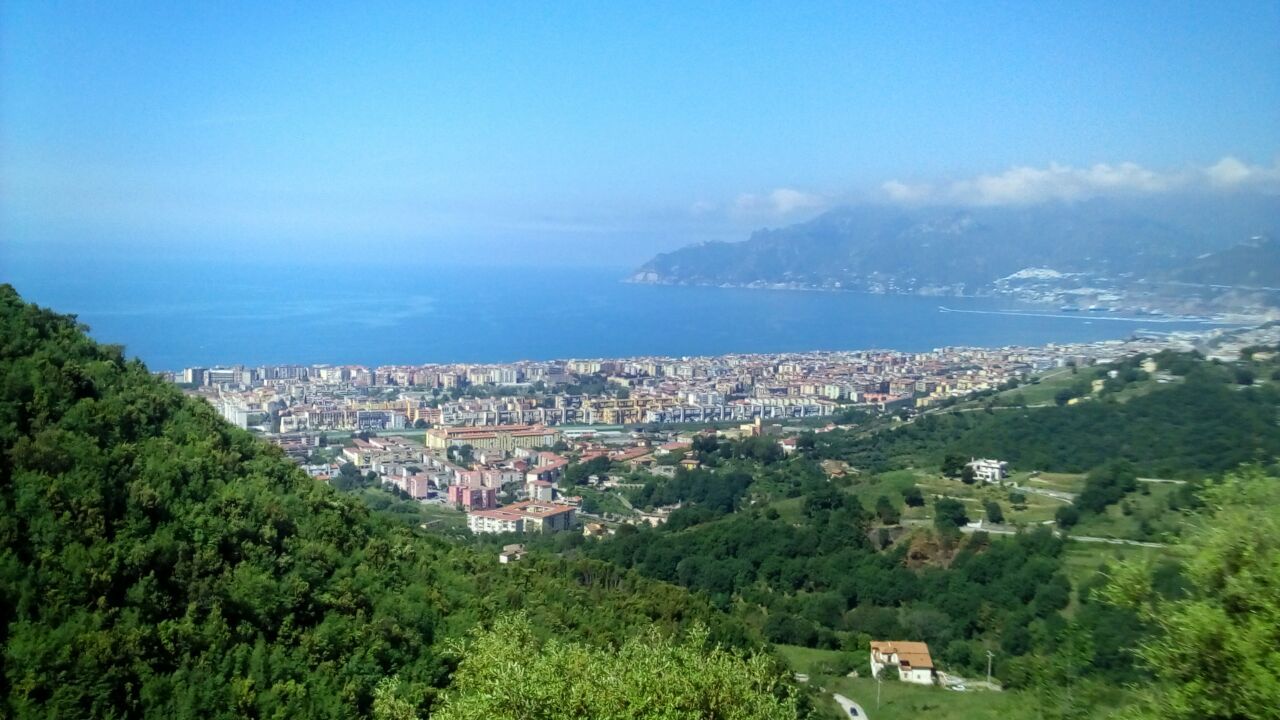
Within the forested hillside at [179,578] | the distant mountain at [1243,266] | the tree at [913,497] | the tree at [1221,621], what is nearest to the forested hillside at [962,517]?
the tree at [913,497]

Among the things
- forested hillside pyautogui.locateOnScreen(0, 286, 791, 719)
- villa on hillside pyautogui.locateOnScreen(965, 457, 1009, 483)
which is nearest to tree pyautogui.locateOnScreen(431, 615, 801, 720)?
forested hillside pyautogui.locateOnScreen(0, 286, 791, 719)

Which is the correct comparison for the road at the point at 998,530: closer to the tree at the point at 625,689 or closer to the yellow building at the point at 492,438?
the tree at the point at 625,689

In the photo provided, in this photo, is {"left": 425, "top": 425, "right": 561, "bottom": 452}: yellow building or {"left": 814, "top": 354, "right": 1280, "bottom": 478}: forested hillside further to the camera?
{"left": 425, "top": 425, "right": 561, "bottom": 452}: yellow building

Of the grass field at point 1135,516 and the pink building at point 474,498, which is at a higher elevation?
the grass field at point 1135,516

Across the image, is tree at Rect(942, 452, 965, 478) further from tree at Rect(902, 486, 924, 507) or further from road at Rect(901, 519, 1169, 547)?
road at Rect(901, 519, 1169, 547)

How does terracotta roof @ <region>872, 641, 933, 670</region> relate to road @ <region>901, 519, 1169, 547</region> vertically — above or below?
below

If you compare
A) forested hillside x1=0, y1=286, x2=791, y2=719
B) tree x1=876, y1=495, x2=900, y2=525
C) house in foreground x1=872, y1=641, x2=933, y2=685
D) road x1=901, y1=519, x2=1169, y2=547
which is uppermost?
forested hillside x1=0, y1=286, x2=791, y2=719

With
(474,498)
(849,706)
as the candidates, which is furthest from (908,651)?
(474,498)

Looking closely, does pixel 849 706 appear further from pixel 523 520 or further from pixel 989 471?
pixel 523 520
